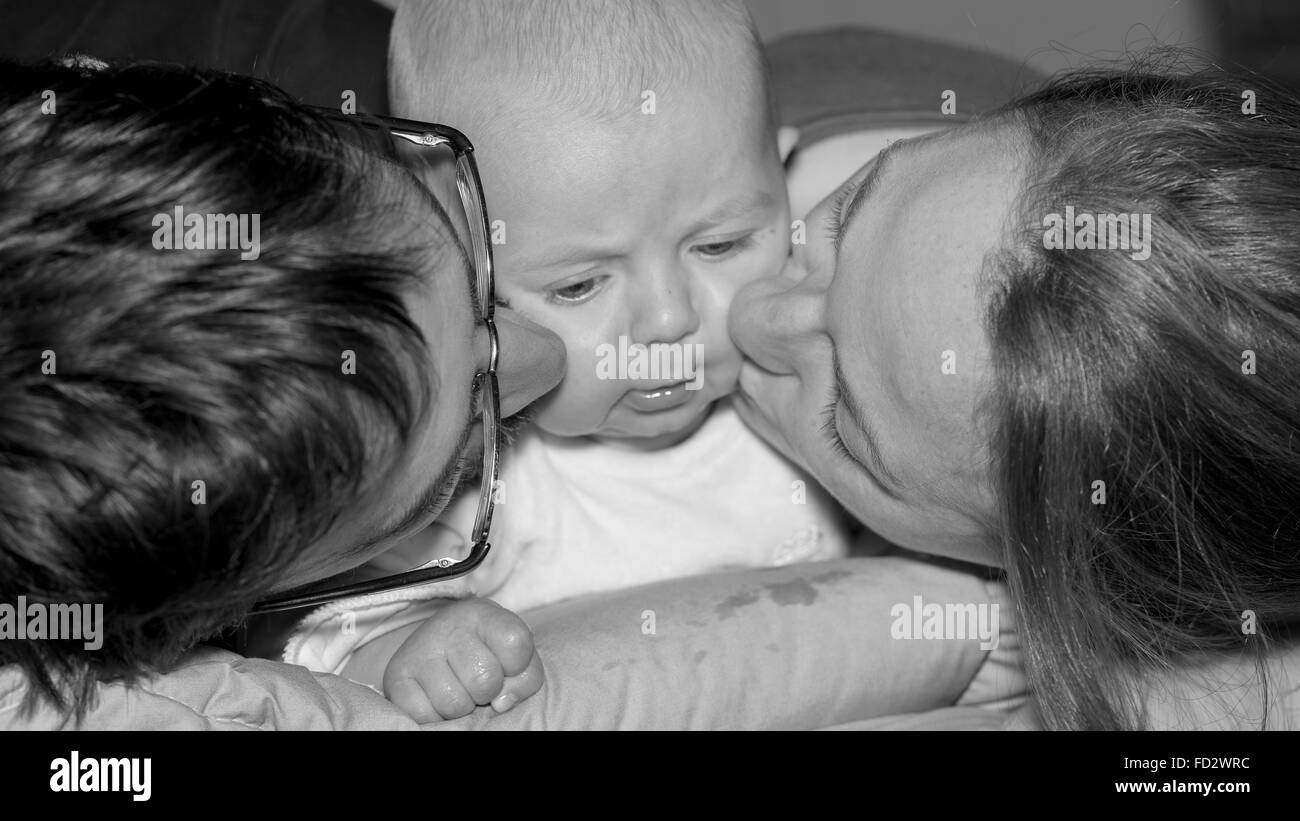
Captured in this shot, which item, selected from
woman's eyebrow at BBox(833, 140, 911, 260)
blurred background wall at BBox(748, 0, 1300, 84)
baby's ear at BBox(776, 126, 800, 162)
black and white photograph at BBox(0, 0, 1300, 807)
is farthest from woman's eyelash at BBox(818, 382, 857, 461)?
blurred background wall at BBox(748, 0, 1300, 84)

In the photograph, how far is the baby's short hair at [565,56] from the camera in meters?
1.11

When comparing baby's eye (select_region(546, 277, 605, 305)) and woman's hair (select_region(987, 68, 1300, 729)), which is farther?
baby's eye (select_region(546, 277, 605, 305))

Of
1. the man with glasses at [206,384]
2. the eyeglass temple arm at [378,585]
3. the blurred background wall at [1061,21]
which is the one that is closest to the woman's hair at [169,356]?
the man with glasses at [206,384]

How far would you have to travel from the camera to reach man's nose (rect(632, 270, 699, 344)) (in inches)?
45.8

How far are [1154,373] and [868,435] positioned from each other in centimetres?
26

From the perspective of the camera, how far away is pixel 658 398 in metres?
1.26

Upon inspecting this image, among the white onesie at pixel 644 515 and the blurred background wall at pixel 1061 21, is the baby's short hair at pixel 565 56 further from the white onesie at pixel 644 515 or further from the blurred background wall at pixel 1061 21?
the blurred background wall at pixel 1061 21

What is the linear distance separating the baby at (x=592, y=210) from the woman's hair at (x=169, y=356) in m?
0.31

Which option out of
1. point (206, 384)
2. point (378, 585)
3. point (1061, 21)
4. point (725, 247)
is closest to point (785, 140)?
point (725, 247)

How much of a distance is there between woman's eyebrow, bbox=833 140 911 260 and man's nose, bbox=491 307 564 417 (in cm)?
31

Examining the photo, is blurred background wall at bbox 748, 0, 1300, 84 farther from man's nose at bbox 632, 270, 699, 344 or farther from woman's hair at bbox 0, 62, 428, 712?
woman's hair at bbox 0, 62, 428, 712

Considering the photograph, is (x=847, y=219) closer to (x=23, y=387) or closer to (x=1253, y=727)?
(x=1253, y=727)
